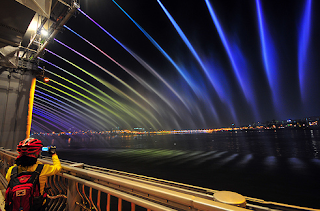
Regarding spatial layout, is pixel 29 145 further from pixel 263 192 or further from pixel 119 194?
pixel 263 192

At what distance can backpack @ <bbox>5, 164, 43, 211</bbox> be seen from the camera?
2217 millimetres

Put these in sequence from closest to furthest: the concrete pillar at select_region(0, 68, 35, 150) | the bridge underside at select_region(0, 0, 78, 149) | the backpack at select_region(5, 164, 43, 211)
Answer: the backpack at select_region(5, 164, 43, 211) < the bridge underside at select_region(0, 0, 78, 149) < the concrete pillar at select_region(0, 68, 35, 150)

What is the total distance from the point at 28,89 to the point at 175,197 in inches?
735

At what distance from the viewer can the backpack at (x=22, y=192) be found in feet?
7.27

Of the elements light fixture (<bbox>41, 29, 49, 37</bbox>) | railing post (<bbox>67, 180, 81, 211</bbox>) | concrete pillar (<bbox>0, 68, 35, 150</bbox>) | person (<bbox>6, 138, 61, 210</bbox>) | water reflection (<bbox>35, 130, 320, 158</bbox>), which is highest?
light fixture (<bbox>41, 29, 49, 37</bbox>)

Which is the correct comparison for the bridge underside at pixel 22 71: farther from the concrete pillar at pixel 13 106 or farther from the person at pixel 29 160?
the person at pixel 29 160

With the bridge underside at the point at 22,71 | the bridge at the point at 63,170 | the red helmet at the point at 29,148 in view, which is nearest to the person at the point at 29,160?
the red helmet at the point at 29,148

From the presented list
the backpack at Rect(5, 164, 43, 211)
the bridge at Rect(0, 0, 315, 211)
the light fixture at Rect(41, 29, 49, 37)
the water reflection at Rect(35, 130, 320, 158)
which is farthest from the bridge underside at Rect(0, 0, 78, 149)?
the water reflection at Rect(35, 130, 320, 158)

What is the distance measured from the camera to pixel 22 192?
2248mm

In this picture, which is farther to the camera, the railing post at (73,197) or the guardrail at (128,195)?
the railing post at (73,197)

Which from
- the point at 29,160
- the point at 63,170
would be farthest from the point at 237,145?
the point at 29,160

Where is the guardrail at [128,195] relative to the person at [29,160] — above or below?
below

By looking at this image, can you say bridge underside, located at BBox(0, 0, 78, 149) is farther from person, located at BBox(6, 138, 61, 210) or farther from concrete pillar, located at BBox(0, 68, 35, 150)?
person, located at BBox(6, 138, 61, 210)

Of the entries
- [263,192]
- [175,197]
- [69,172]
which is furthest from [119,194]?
[263,192]
